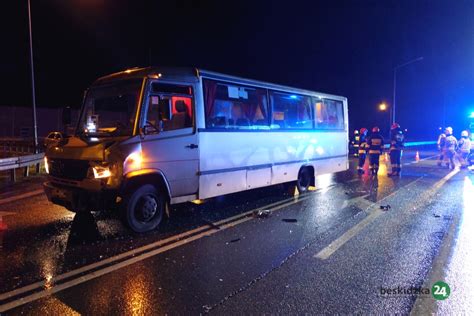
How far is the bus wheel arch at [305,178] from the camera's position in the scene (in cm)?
1007

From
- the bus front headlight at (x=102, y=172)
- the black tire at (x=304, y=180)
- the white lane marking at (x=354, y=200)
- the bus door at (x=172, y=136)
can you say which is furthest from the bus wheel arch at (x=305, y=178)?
the bus front headlight at (x=102, y=172)

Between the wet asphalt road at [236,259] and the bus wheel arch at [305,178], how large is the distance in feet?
5.69

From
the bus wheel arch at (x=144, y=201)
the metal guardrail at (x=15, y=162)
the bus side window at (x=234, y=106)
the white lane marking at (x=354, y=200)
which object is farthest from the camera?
the metal guardrail at (x=15, y=162)

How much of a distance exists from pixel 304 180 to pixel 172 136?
517 centimetres

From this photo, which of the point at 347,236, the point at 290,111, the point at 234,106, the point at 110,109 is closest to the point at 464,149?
the point at 290,111

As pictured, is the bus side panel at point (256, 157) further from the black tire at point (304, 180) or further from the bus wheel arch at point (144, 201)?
the bus wheel arch at point (144, 201)

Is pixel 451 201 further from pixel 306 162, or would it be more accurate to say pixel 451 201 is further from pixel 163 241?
pixel 163 241

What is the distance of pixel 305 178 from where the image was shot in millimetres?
10352

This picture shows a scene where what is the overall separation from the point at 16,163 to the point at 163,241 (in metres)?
8.44

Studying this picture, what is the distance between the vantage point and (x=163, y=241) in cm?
566

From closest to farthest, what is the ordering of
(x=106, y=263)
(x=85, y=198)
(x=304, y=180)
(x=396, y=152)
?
1. (x=106, y=263)
2. (x=85, y=198)
3. (x=304, y=180)
4. (x=396, y=152)

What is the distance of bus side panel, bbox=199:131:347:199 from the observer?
7125 mm

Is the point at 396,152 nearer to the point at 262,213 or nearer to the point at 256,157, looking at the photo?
the point at 256,157

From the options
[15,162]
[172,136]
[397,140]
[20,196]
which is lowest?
[20,196]
